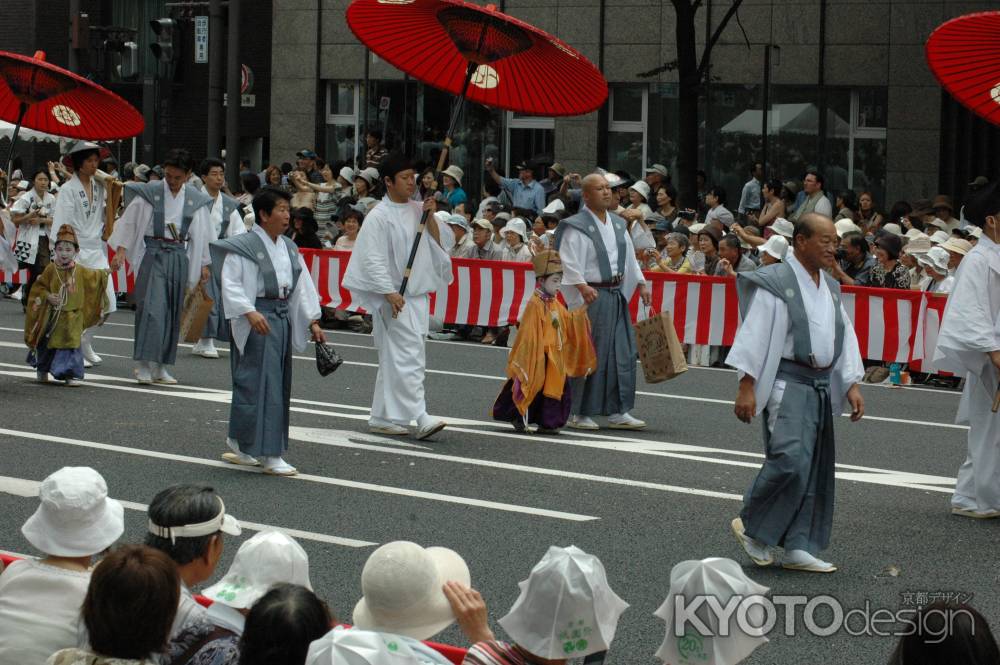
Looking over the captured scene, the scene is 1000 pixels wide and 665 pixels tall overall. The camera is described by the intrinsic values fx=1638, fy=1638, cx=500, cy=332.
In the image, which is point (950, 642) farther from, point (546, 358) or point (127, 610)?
point (546, 358)

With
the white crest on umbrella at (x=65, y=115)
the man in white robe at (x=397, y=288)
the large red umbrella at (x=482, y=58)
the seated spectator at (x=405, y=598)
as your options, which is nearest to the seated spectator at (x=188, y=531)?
the seated spectator at (x=405, y=598)

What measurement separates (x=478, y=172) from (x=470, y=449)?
1610 centimetres

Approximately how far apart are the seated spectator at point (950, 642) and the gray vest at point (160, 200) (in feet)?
34.9

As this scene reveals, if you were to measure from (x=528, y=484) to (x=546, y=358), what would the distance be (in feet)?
6.29

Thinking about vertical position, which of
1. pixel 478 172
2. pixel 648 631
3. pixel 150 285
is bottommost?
pixel 648 631

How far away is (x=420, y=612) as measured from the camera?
13.2 feet

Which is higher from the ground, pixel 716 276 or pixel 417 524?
pixel 716 276

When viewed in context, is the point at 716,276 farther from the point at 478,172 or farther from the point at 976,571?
the point at 478,172

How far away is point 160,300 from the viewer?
13266 mm

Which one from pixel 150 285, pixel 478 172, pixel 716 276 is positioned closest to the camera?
pixel 150 285

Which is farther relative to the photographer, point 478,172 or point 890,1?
point 478,172

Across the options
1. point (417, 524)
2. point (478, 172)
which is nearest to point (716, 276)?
point (417, 524)

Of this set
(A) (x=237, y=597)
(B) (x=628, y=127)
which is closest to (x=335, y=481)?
(A) (x=237, y=597)

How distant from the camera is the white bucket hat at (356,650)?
3559 mm
